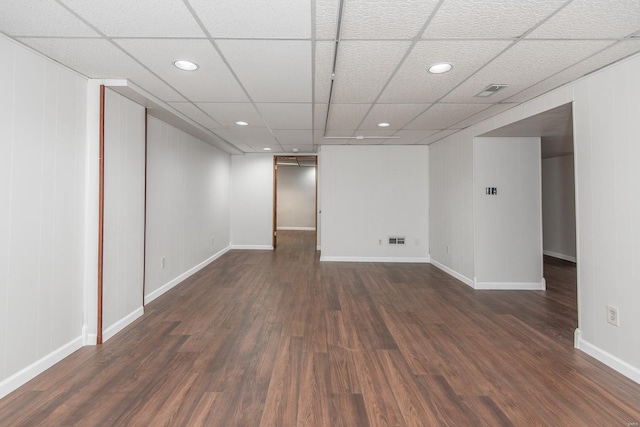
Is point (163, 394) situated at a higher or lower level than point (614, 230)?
lower

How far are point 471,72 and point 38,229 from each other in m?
3.62

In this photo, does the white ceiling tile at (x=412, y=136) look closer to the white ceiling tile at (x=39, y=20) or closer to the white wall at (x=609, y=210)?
the white wall at (x=609, y=210)

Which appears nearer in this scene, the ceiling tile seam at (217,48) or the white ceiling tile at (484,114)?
the ceiling tile seam at (217,48)

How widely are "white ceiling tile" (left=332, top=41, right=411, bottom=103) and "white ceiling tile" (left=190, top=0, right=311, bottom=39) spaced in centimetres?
39

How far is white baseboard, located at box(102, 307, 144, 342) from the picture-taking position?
8.93 ft

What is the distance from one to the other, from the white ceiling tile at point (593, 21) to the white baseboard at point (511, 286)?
334 centimetres

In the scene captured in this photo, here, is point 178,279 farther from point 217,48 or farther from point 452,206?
point 452,206

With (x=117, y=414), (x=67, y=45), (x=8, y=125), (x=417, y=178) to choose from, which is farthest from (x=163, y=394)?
(x=417, y=178)

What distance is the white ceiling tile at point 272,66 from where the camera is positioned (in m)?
2.04

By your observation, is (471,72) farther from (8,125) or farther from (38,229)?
(38,229)

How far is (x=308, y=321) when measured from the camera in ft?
10.3

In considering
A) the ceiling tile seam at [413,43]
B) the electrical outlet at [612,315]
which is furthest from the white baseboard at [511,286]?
the ceiling tile seam at [413,43]

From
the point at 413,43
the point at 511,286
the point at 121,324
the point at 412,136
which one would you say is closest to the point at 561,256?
the point at 511,286

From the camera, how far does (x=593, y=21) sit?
1.75 metres
